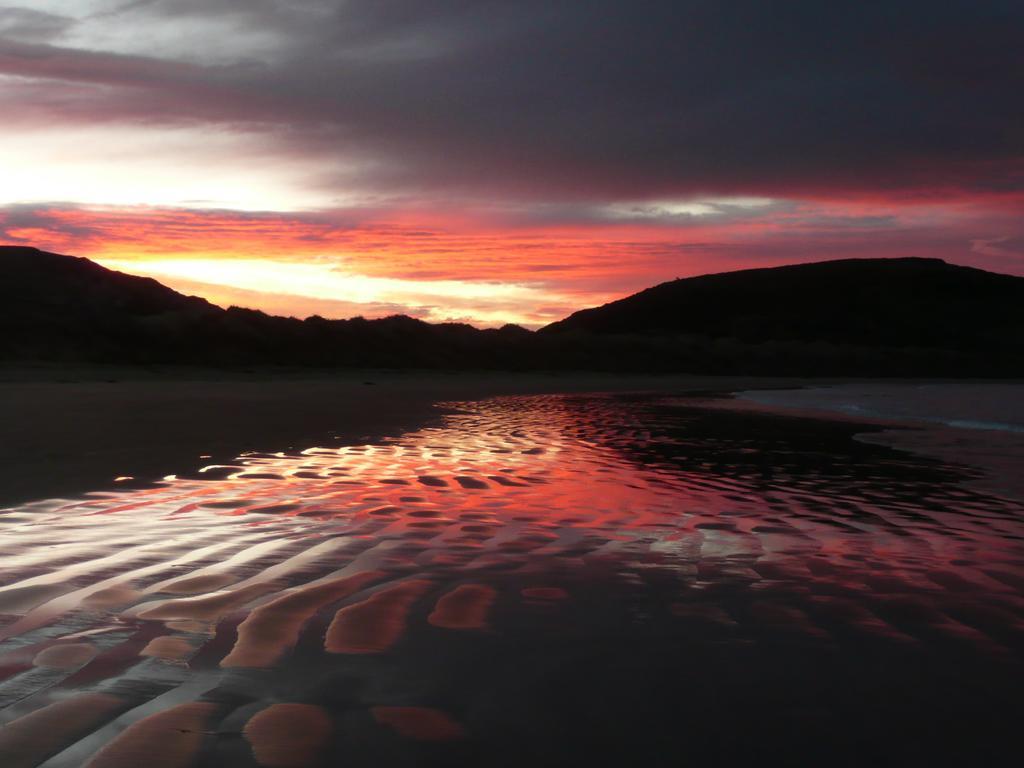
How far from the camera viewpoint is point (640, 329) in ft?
363

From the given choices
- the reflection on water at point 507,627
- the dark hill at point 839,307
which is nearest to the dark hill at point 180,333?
the dark hill at point 839,307

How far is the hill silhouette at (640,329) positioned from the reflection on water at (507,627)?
52624 mm

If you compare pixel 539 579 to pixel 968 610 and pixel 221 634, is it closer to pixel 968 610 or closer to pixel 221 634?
pixel 221 634

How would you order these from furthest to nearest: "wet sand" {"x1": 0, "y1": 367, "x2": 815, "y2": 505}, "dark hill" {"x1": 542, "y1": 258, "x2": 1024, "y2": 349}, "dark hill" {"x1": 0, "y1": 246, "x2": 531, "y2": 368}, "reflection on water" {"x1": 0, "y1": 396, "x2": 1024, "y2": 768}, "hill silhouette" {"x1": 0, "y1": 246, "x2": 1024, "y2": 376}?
"dark hill" {"x1": 542, "y1": 258, "x2": 1024, "y2": 349}
"hill silhouette" {"x1": 0, "y1": 246, "x2": 1024, "y2": 376}
"dark hill" {"x1": 0, "y1": 246, "x2": 531, "y2": 368}
"wet sand" {"x1": 0, "y1": 367, "x2": 815, "y2": 505}
"reflection on water" {"x1": 0, "y1": 396, "x2": 1024, "y2": 768}

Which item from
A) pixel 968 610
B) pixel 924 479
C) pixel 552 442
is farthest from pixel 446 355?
pixel 968 610

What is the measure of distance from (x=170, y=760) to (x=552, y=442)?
1138 centimetres

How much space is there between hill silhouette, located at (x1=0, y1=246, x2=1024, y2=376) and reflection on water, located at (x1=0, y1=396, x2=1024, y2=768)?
52.6 meters

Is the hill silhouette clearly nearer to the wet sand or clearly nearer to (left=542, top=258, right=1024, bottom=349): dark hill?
(left=542, top=258, right=1024, bottom=349): dark hill

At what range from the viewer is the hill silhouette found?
220 ft

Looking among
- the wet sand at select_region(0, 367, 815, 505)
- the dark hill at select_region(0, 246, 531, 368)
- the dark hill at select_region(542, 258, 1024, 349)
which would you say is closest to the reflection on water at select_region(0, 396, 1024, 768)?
the wet sand at select_region(0, 367, 815, 505)

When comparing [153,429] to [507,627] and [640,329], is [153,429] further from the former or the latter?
[640,329]

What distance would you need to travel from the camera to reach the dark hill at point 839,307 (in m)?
108

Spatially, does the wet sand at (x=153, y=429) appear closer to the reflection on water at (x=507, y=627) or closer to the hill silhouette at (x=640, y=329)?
the reflection on water at (x=507, y=627)

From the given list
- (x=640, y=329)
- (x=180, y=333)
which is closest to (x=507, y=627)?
(x=180, y=333)
